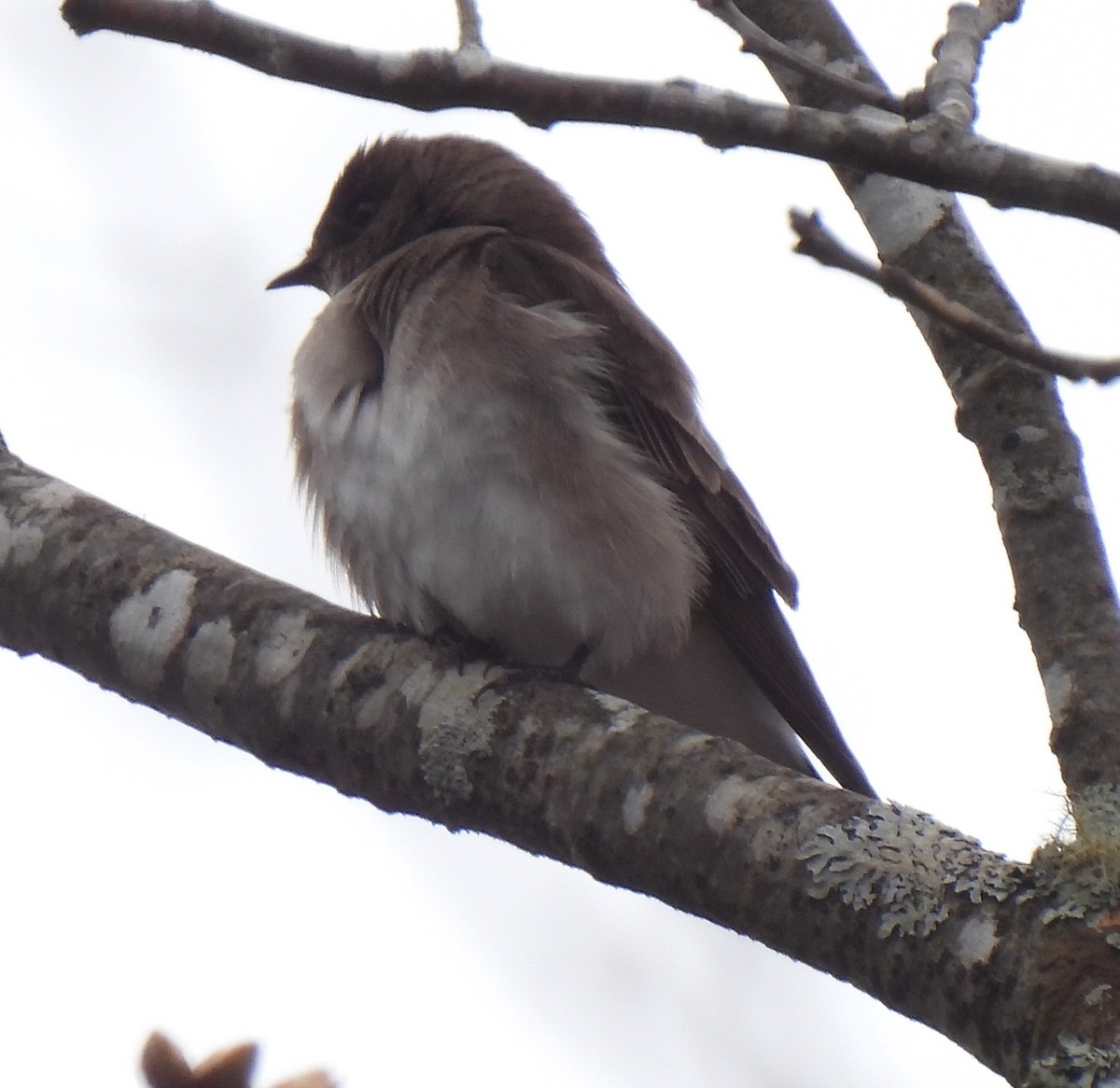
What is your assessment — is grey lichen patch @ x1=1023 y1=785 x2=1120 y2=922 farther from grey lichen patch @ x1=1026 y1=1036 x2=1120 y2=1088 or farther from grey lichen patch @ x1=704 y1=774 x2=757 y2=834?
grey lichen patch @ x1=704 y1=774 x2=757 y2=834

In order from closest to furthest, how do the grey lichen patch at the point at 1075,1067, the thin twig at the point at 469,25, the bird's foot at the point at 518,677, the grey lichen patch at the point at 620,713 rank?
1. the grey lichen patch at the point at 1075,1067
2. the thin twig at the point at 469,25
3. the grey lichen patch at the point at 620,713
4. the bird's foot at the point at 518,677

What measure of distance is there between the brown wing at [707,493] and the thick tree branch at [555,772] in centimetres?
111

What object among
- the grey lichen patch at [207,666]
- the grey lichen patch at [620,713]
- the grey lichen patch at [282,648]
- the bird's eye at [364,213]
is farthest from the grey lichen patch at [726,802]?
the bird's eye at [364,213]

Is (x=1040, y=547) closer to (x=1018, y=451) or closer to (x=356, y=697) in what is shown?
(x=1018, y=451)

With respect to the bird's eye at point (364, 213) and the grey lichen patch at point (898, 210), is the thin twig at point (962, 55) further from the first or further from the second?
the bird's eye at point (364, 213)

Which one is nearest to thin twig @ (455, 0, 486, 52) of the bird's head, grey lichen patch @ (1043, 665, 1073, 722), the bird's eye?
grey lichen patch @ (1043, 665, 1073, 722)

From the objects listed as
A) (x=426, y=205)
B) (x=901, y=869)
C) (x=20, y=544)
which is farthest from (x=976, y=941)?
(x=426, y=205)

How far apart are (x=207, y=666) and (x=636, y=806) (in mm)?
937

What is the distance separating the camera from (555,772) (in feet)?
9.07

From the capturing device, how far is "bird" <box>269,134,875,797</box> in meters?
3.74

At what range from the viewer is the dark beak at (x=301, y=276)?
4984 millimetres

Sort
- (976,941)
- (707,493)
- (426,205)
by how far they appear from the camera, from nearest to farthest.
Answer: (976,941) < (707,493) < (426,205)

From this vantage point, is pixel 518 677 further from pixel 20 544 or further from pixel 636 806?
pixel 20 544

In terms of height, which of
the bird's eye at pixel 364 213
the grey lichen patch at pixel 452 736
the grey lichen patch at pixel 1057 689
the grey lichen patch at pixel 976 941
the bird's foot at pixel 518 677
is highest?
the bird's eye at pixel 364 213
